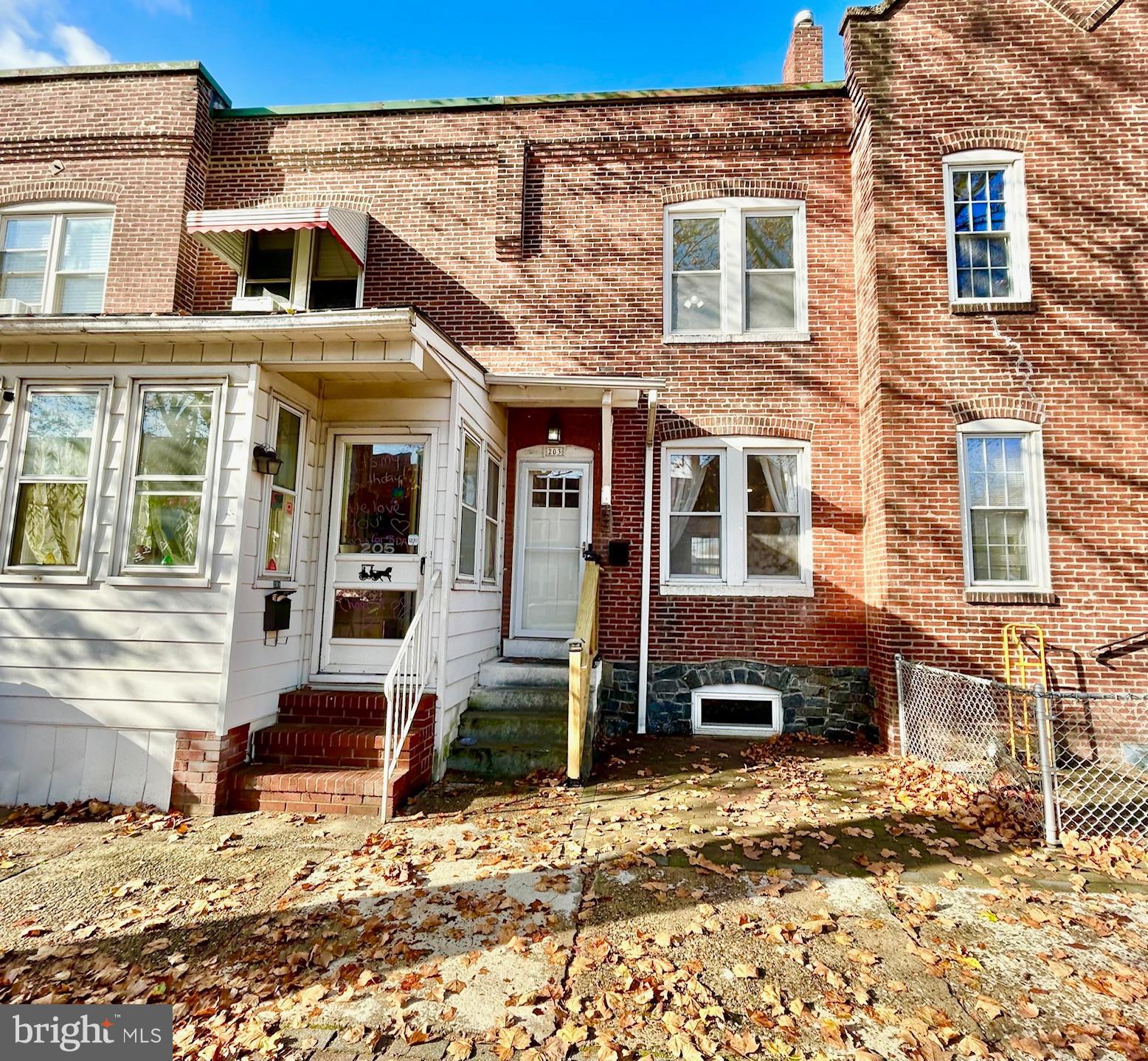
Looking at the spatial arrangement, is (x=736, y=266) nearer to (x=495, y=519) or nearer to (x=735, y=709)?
(x=495, y=519)

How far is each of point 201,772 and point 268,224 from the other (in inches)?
237

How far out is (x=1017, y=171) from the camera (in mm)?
7453

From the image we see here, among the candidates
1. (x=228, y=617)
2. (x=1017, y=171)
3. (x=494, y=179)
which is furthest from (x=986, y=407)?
(x=228, y=617)

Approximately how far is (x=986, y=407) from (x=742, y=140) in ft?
15.2

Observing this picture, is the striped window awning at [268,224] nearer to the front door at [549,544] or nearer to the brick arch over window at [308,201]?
the brick arch over window at [308,201]

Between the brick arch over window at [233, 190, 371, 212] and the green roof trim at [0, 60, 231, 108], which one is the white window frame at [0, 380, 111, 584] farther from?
the green roof trim at [0, 60, 231, 108]

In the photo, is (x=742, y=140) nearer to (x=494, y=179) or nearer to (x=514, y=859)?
(x=494, y=179)

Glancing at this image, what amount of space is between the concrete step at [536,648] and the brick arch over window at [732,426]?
9.42 feet

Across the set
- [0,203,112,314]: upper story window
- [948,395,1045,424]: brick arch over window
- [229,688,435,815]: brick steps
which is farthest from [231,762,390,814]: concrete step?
[948,395,1045,424]: brick arch over window

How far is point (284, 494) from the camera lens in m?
5.75

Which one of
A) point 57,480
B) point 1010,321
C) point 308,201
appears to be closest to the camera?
point 57,480

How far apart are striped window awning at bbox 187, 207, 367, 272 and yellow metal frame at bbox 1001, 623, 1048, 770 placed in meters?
9.01

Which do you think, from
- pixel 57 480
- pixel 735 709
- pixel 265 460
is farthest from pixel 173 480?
pixel 735 709

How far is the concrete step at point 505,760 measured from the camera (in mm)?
5777
